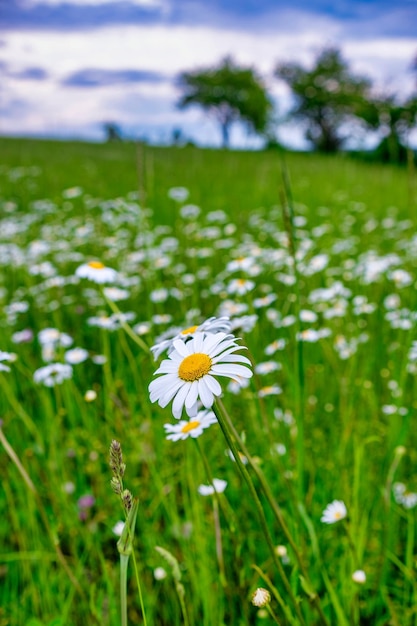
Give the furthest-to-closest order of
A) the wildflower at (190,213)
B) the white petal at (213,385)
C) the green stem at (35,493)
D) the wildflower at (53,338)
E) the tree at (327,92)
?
1. the tree at (327,92)
2. the wildflower at (190,213)
3. the wildflower at (53,338)
4. the green stem at (35,493)
5. the white petal at (213,385)

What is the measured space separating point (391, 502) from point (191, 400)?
30.7 inches

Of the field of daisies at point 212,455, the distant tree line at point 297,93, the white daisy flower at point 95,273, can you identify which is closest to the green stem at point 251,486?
the field of daisies at point 212,455

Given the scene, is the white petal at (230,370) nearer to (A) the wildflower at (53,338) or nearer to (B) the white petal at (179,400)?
(B) the white petal at (179,400)

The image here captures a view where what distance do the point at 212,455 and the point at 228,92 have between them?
1405 inches

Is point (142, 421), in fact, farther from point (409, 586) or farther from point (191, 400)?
point (191, 400)

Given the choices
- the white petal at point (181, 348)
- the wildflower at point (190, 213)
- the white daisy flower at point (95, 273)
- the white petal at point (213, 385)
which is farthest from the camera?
the wildflower at point (190, 213)

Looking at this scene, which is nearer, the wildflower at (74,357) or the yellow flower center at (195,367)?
the yellow flower center at (195,367)

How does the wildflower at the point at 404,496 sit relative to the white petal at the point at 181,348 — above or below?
below

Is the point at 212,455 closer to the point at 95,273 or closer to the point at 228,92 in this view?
the point at 95,273

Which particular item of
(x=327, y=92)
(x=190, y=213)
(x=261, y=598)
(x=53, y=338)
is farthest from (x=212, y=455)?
(x=327, y=92)

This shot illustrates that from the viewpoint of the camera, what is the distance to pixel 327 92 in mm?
31094

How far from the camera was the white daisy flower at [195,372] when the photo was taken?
57 cm

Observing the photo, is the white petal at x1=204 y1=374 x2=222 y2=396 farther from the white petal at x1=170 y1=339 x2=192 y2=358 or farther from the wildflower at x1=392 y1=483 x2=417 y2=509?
the wildflower at x1=392 y1=483 x2=417 y2=509

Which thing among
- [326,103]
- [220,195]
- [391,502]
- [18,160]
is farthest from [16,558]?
[326,103]
